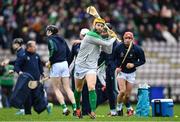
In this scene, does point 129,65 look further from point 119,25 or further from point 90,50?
point 119,25

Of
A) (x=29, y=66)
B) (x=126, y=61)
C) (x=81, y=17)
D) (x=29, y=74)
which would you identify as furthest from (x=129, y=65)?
(x=81, y=17)

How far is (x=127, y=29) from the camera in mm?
40250

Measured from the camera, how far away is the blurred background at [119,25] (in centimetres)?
3906

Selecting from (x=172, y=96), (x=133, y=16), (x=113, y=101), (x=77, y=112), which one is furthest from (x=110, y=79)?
(x=133, y=16)

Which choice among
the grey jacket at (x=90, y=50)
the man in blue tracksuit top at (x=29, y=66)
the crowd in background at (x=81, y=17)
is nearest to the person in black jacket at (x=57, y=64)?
the man in blue tracksuit top at (x=29, y=66)

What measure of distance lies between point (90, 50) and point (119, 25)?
16606 mm

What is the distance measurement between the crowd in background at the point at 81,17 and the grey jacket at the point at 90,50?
14.1 metres

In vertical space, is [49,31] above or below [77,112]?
above

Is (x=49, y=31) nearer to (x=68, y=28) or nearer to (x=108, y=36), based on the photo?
(x=108, y=36)

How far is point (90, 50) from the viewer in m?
24.0

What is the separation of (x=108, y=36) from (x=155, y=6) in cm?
1901

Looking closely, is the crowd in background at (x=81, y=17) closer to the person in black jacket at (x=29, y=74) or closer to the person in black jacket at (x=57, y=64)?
the person in black jacket at (x=29, y=74)

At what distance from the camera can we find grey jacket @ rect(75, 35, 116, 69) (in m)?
23.9

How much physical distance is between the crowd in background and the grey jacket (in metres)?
14.1
